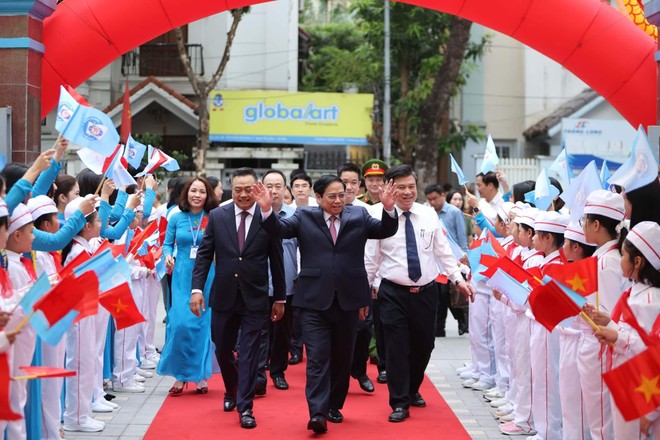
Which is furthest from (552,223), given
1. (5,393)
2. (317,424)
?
(5,393)

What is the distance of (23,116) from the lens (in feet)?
28.9

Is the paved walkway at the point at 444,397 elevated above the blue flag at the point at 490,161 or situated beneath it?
situated beneath

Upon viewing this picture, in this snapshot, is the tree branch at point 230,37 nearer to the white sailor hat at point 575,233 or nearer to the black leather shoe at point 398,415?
the black leather shoe at point 398,415

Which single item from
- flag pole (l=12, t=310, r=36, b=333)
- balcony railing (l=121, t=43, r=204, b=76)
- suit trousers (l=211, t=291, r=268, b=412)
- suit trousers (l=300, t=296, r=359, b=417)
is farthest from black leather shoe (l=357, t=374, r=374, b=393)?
balcony railing (l=121, t=43, r=204, b=76)

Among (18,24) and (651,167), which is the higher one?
(18,24)

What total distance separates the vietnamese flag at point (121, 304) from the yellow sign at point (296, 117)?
660 inches

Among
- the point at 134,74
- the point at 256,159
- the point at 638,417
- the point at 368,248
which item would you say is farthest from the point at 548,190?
the point at 134,74

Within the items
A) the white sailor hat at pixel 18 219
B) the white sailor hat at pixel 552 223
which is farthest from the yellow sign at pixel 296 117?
the white sailor hat at pixel 18 219

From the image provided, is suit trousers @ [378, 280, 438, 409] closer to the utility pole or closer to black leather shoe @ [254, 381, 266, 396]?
black leather shoe @ [254, 381, 266, 396]

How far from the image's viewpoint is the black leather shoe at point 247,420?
6840mm

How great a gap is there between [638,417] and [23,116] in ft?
21.4

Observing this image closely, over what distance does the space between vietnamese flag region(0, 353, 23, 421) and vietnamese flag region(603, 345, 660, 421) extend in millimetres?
2731

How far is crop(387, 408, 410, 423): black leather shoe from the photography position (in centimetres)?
712

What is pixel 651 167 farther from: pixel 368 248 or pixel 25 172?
pixel 25 172
